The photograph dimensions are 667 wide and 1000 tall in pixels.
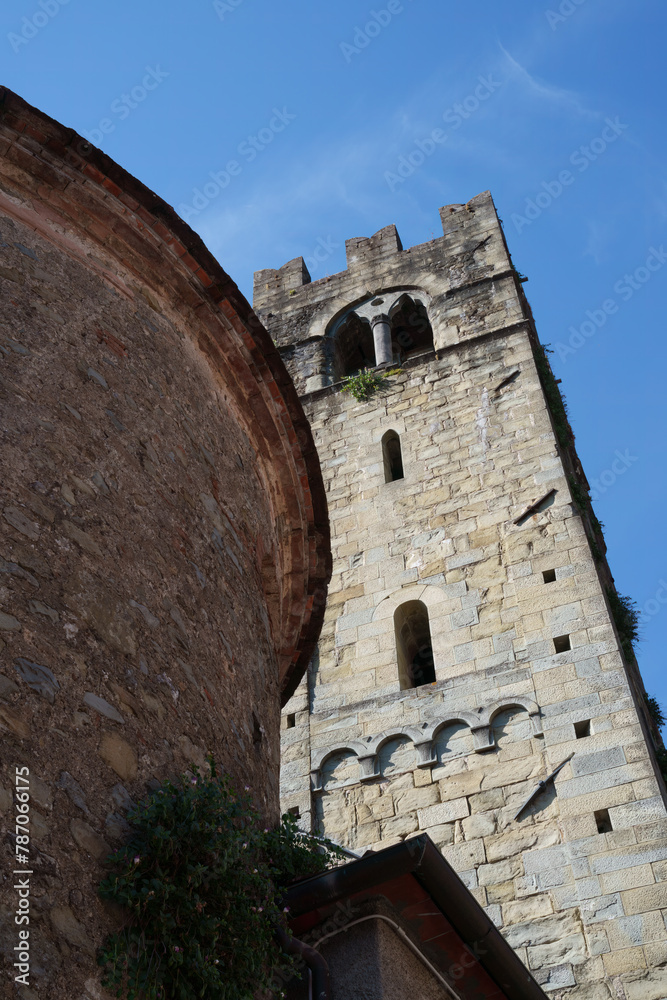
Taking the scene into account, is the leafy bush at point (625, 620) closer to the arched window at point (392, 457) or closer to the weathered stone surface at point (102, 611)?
the arched window at point (392, 457)

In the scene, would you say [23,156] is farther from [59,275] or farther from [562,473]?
[562,473]

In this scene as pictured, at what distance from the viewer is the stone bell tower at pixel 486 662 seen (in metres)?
8.74

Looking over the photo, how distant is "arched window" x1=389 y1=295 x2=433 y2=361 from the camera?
16906mm

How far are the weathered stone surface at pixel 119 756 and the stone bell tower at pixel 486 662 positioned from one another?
587 cm

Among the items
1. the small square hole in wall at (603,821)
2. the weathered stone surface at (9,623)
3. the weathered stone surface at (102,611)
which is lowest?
the weathered stone surface at (9,623)

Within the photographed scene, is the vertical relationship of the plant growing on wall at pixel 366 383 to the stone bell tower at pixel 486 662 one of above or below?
above

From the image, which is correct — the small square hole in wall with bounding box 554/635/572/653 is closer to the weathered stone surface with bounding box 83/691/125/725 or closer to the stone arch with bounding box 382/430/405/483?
the stone arch with bounding box 382/430/405/483

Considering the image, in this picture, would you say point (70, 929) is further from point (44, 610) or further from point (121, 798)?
point (44, 610)

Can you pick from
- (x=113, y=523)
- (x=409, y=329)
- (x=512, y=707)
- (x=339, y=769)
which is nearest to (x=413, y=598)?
(x=512, y=707)

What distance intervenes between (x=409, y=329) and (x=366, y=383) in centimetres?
235

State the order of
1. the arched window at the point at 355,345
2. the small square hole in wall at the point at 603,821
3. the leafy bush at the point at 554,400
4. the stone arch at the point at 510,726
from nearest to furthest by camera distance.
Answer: the small square hole in wall at the point at 603,821, the stone arch at the point at 510,726, the leafy bush at the point at 554,400, the arched window at the point at 355,345

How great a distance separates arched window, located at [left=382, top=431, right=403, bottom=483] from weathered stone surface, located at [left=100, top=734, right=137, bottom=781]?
1036 cm

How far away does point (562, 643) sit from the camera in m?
10.6

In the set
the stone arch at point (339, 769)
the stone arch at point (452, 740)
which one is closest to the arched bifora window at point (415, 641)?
the stone arch at point (452, 740)
